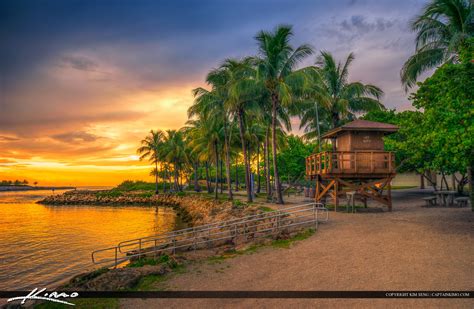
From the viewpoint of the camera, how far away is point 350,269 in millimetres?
8680

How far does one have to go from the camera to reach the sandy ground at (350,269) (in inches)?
275

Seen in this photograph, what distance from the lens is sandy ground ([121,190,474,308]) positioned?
7.00 m

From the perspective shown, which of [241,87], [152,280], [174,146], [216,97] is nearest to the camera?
[152,280]

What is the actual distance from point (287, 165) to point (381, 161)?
22.8 m

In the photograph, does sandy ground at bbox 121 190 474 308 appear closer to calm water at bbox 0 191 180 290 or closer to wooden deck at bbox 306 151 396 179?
wooden deck at bbox 306 151 396 179

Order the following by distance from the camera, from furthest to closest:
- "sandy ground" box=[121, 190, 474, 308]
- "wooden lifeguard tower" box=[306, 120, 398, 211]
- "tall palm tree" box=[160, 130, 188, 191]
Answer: "tall palm tree" box=[160, 130, 188, 191] → "wooden lifeguard tower" box=[306, 120, 398, 211] → "sandy ground" box=[121, 190, 474, 308]

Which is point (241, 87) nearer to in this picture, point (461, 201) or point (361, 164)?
point (361, 164)

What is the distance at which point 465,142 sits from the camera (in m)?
10.5

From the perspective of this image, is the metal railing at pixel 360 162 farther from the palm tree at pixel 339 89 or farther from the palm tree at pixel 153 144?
the palm tree at pixel 153 144

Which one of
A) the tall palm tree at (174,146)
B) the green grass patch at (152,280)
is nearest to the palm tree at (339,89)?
the green grass patch at (152,280)

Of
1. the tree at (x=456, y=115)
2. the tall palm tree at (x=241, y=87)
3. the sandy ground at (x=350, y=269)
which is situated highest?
the tall palm tree at (x=241, y=87)

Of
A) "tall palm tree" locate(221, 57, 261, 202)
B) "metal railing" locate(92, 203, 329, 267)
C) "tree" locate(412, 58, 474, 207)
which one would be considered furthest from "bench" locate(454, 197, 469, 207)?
"tall palm tree" locate(221, 57, 261, 202)

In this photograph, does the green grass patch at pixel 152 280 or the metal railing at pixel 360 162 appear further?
the metal railing at pixel 360 162

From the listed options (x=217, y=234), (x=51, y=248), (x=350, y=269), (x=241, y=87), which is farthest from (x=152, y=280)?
(x=241, y=87)
